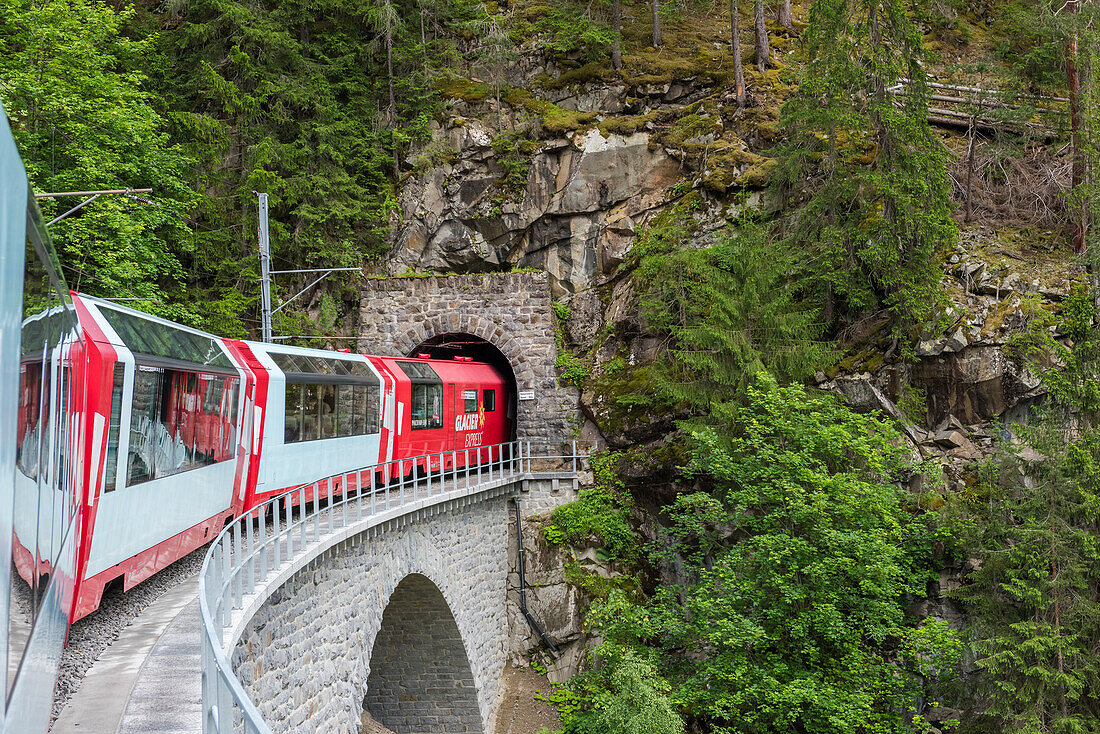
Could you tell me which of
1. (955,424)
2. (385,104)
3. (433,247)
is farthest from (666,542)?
(385,104)

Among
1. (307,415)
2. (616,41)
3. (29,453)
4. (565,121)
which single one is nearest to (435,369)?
(307,415)

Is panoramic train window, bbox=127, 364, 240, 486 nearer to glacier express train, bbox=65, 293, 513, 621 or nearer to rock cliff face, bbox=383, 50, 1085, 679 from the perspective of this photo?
glacier express train, bbox=65, 293, 513, 621

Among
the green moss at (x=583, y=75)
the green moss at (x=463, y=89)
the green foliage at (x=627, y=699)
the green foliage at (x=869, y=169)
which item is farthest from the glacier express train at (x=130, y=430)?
the green moss at (x=583, y=75)

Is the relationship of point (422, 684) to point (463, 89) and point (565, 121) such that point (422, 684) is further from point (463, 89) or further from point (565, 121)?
point (463, 89)

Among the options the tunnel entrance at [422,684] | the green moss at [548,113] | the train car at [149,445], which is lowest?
the tunnel entrance at [422,684]

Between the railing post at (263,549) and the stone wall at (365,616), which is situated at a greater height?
the railing post at (263,549)

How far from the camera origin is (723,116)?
74.7 ft

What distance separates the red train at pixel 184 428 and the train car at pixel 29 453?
1.7 inches

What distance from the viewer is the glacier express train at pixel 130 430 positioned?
90.2 inches

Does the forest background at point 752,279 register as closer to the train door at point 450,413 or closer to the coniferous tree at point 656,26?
the coniferous tree at point 656,26

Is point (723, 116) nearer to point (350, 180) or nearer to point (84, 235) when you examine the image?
point (350, 180)

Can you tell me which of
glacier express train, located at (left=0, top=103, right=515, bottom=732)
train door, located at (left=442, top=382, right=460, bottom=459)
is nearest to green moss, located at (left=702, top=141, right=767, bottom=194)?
glacier express train, located at (left=0, top=103, right=515, bottom=732)

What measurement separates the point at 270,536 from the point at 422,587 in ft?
24.6

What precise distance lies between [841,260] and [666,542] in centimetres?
816
